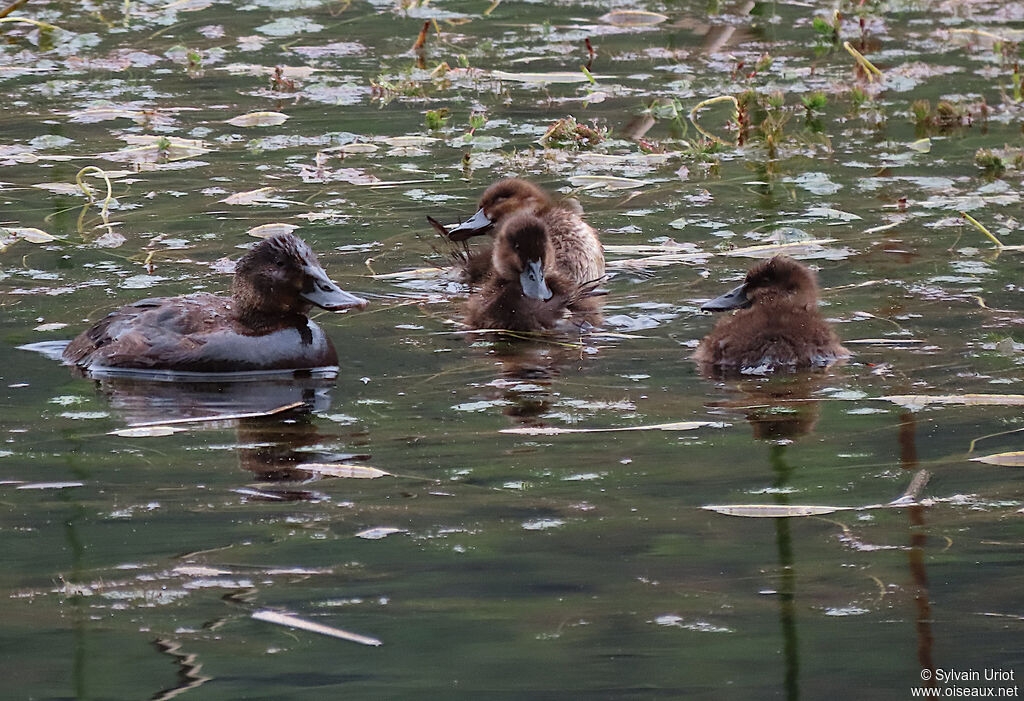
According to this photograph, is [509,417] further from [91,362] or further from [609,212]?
[609,212]

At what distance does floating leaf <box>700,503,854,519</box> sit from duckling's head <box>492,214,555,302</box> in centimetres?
285

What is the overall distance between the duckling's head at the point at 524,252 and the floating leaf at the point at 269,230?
1.36 metres

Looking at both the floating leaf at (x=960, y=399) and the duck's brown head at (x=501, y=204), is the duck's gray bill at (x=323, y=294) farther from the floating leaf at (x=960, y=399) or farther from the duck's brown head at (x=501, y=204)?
the floating leaf at (x=960, y=399)

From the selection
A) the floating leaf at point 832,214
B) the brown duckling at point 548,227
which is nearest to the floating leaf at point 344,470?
the brown duckling at point 548,227

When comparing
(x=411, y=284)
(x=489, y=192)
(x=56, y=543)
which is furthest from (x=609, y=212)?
(x=56, y=543)

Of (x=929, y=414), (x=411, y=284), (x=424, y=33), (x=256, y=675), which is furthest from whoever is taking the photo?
(x=424, y=33)

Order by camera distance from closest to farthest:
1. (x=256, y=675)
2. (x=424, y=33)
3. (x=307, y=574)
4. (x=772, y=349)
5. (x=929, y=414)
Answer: (x=256, y=675) → (x=307, y=574) → (x=929, y=414) → (x=772, y=349) → (x=424, y=33)

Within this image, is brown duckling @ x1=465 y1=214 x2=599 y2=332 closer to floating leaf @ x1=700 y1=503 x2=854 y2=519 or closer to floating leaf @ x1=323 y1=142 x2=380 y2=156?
floating leaf @ x1=323 y1=142 x2=380 y2=156

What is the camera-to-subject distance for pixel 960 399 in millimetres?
6125

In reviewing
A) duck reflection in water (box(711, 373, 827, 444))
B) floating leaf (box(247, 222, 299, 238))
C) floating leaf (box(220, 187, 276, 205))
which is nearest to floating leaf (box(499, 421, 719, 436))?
duck reflection in water (box(711, 373, 827, 444))

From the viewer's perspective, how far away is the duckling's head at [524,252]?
7.81m

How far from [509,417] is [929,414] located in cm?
142

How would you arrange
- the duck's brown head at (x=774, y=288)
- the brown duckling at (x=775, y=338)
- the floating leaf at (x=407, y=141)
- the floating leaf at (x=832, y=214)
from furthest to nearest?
the floating leaf at (x=407, y=141) < the floating leaf at (x=832, y=214) < the duck's brown head at (x=774, y=288) < the brown duckling at (x=775, y=338)

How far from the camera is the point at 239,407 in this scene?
6.40 metres
